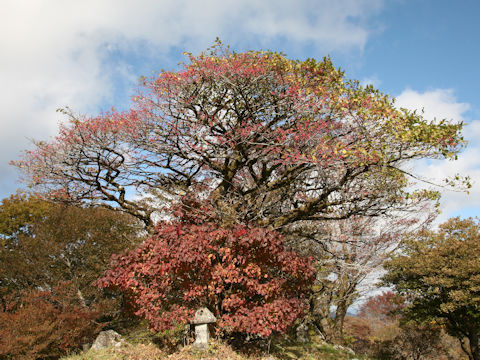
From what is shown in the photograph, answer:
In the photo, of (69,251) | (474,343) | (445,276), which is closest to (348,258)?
(445,276)

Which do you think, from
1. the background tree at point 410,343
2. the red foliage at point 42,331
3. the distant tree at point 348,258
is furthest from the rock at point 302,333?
the red foliage at point 42,331

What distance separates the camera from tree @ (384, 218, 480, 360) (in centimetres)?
1281

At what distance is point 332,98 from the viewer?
8.12 meters

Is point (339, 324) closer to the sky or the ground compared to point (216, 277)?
closer to the ground

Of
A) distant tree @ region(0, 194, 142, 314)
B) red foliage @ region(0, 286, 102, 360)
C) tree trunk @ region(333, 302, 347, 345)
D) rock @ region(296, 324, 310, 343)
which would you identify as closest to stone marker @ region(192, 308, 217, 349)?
red foliage @ region(0, 286, 102, 360)

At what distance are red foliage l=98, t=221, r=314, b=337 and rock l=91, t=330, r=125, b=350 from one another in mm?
2088

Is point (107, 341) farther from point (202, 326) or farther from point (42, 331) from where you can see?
point (202, 326)

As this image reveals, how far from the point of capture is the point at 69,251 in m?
13.2

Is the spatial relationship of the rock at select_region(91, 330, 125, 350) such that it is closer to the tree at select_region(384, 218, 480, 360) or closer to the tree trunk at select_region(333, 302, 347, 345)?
the tree trunk at select_region(333, 302, 347, 345)

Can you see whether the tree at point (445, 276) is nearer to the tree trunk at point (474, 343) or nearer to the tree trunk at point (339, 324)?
the tree trunk at point (474, 343)

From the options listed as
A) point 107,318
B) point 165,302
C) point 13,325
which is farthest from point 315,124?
point 107,318

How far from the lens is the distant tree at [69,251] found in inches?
499

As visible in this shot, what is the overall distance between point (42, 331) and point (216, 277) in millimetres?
5392

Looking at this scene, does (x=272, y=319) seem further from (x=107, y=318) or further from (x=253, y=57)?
(x=107, y=318)
